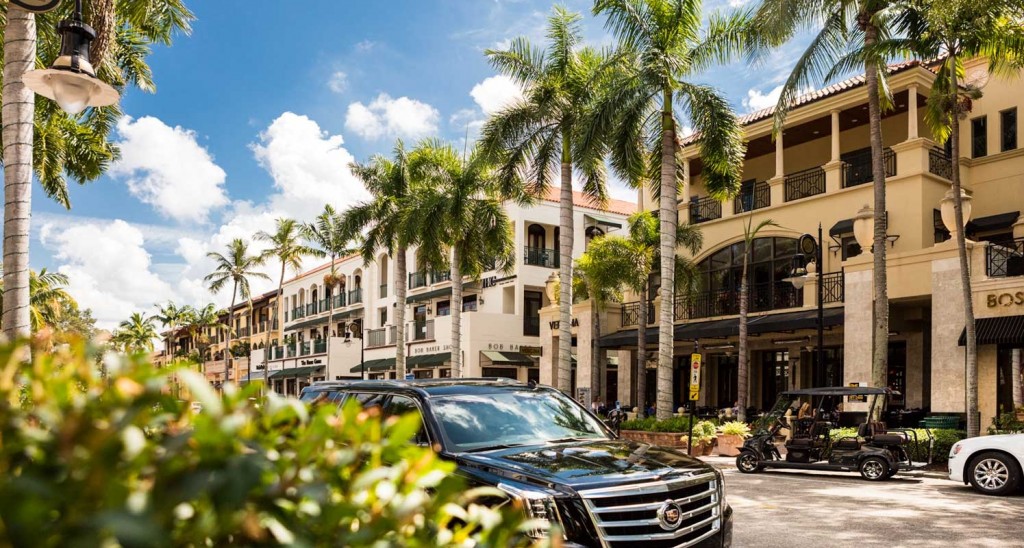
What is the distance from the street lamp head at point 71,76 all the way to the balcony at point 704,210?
2715cm

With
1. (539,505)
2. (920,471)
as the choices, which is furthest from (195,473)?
(920,471)

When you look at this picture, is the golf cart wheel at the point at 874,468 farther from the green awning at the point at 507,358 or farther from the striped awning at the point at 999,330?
the green awning at the point at 507,358

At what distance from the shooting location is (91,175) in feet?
66.6

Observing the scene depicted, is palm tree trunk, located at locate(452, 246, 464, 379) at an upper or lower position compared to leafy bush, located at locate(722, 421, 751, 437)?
upper

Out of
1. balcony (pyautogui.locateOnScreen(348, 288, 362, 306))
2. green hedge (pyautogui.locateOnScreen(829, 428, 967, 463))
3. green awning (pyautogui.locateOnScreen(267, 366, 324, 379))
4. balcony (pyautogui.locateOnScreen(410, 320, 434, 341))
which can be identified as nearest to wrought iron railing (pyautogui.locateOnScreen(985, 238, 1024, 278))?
green hedge (pyautogui.locateOnScreen(829, 428, 967, 463))

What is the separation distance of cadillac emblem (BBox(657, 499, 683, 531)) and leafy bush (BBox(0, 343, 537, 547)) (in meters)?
3.82

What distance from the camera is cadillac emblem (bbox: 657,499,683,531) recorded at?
5.42 meters

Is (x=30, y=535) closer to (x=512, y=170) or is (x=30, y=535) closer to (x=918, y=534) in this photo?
(x=918, y=534)

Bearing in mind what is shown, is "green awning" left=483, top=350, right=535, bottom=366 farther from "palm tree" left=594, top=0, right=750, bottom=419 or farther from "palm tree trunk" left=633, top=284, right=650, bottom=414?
"palm tree" left=594, top=0, right=750, bottom=419

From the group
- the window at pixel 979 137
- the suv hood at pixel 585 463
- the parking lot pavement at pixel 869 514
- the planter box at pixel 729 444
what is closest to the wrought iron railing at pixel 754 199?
the window at pixel 979 137

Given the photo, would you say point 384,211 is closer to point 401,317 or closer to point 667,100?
point 401,317

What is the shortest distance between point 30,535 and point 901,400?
3065cm

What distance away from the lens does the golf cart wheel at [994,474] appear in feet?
41.3

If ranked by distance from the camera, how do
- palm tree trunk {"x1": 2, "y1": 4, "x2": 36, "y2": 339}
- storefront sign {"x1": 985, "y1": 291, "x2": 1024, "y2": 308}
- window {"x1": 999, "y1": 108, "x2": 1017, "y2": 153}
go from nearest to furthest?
palm tree trunk {"x1": 2, "y1": 4, "x2": 36, "y2": 339}
storefront sign {"x1": 985, "y1": 291, "x2": 1024, "y2": 308}
window {"x1": 999, "y1": 108, "x2": 1017, "y2": 153}
